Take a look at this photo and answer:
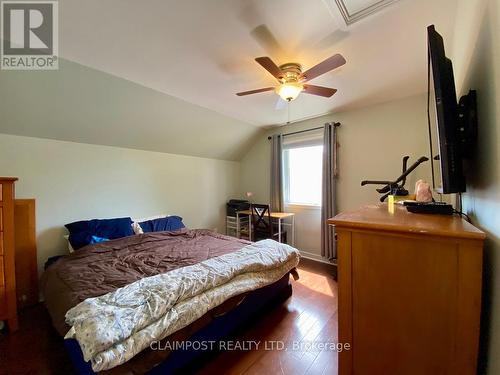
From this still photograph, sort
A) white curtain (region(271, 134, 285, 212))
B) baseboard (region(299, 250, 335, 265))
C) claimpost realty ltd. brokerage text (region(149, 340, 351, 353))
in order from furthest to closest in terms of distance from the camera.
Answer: white curtain (region(271, 134, 285, 212)) < baseboard (region(299, 250, 335, 265)) < claimpost realty ltd. brokerage text (region(149, 340, 351, 353))

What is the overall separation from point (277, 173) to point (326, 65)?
2.49 meters

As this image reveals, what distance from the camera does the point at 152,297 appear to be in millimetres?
1272

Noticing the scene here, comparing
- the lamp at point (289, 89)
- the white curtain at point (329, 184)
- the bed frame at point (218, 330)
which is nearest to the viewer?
the bed frame at point (218, 330)

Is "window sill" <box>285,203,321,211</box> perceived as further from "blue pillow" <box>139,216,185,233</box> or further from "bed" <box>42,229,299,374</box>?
"blue pillow" <box>139,216,185,233</box>

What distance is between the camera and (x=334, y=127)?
3.28 m

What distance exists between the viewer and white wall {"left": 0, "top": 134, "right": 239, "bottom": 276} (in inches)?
92.4

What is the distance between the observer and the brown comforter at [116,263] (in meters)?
1.50

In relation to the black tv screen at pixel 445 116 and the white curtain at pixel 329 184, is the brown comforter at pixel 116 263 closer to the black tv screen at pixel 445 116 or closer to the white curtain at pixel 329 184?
the white curtain at pixel 329 184

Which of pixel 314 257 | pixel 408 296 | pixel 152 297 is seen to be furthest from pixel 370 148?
pixel 152 297

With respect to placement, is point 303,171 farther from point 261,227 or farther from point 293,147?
point 261,227

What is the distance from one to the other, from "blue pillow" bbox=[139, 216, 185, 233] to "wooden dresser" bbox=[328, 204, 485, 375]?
116 inches

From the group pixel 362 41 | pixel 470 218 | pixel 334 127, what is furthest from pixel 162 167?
pixel 470 218

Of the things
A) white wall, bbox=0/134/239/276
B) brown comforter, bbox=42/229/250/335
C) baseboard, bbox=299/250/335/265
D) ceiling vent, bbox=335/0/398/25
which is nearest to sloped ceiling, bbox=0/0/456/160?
ceiling vent, bbox=335/0/398/25

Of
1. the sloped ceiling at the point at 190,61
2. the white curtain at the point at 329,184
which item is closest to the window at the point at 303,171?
the white curtain at the point at 329,184
